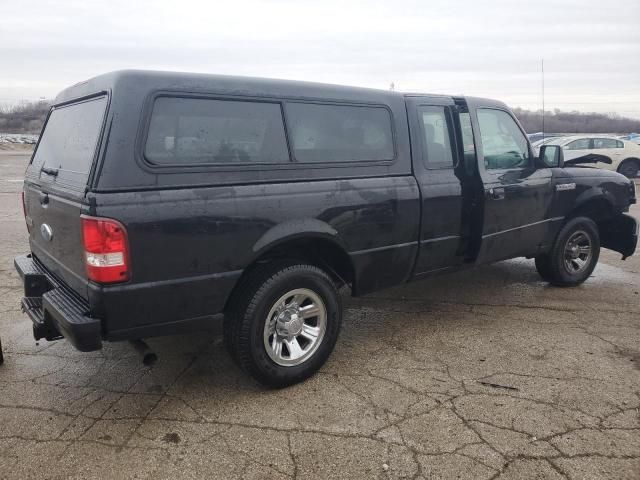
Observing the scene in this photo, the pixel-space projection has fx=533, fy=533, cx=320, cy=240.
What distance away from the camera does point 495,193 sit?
15.0 feet

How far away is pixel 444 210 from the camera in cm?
422

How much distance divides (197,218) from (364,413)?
1.50 m

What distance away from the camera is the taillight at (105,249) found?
2695 mm

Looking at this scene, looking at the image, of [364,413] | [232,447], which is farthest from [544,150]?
[232,447]

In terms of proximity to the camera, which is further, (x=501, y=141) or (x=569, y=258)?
(x=569, y=258)

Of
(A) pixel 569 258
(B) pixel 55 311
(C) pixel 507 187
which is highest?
(C) pixel 507 187

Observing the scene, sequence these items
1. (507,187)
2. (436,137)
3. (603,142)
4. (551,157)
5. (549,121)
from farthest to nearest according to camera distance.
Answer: (549,121), (603,142), (551,157), (507,187), (436,137)

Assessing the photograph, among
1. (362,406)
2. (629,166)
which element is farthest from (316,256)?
(629,166)

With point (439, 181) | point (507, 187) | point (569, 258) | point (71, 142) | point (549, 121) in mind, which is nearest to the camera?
point (71, 142)

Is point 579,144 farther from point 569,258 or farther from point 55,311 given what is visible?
point 55,311

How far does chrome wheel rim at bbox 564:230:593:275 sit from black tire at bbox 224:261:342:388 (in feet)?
10.8

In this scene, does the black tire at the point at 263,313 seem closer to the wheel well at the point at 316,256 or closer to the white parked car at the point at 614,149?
the wheel well at the point at 316,256

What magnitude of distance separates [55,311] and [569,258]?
16.2 feet

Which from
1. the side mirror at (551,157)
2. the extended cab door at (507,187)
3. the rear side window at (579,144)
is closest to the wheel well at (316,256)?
the extended cab door at (507,187)
